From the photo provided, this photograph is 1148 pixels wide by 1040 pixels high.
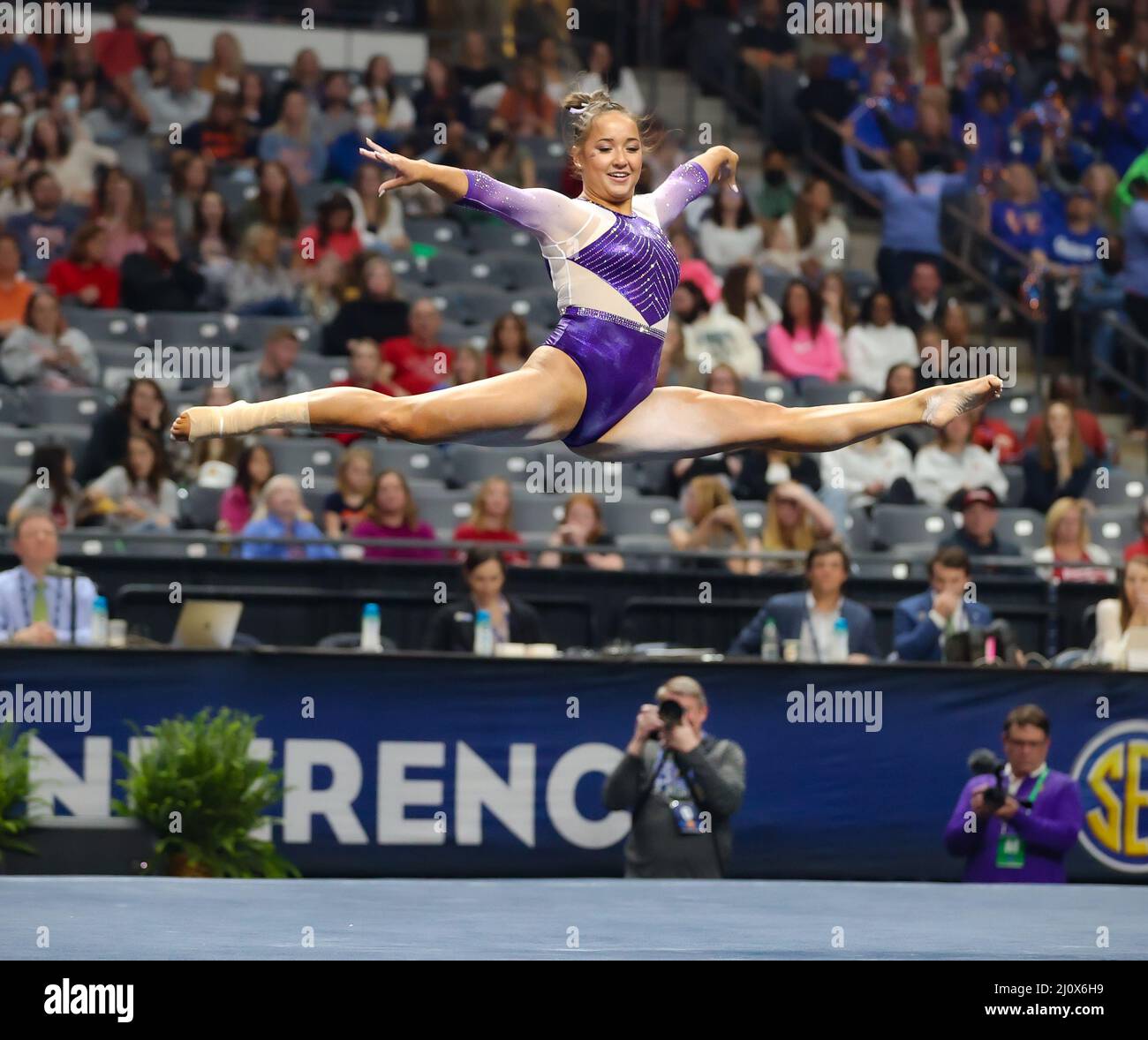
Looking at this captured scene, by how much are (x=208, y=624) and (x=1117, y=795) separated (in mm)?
4522

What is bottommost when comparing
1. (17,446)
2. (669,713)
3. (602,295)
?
(669,713)

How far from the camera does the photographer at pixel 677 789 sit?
29.7ft

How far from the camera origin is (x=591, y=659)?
1019 centimetres

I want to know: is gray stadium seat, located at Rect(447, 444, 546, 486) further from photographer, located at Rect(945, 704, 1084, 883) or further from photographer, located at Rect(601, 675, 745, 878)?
photographer, located at Rect(945, 704, 1084, 883)

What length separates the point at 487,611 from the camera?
1027 cm

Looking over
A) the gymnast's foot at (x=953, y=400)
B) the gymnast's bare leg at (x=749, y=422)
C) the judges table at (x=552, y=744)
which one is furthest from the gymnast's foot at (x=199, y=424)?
the judges table at (x=552, y=744)

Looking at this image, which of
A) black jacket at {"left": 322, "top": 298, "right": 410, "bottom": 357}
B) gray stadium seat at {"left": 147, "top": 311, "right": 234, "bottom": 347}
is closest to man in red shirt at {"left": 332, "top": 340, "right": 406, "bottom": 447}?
black jacket at {"left": 322, "top": 298, "right": 410, "bottom": 357}

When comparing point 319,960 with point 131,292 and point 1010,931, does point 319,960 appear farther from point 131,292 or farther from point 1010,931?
point 131,292

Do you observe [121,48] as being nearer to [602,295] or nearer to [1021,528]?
[1021,528]

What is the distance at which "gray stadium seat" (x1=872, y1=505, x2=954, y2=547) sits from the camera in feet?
41.1

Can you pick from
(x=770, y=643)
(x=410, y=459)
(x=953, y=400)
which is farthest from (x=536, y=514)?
(x=953, y=400)

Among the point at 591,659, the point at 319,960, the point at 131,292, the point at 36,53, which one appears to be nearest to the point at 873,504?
the point at 591,659

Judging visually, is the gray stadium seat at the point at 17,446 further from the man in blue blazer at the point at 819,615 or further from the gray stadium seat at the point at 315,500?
the man in blue blazer at the point at 819,615
